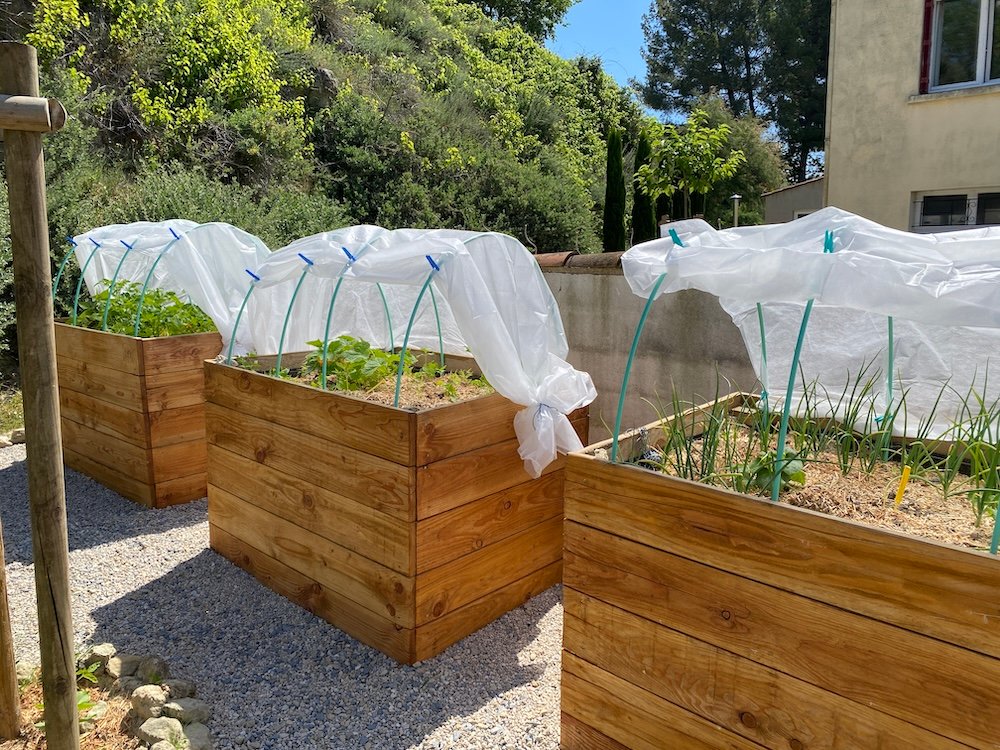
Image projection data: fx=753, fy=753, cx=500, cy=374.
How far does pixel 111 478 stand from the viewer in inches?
189

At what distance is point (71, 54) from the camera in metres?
8.96

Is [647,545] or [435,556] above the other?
[647,545]

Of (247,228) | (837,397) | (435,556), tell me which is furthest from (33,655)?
(247,228)

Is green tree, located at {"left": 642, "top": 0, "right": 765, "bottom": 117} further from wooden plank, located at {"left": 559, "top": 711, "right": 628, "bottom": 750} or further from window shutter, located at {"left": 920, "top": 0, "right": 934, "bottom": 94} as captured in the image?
wooden plank, located at {"left": 559, "top": 711, "right": 628, "bottom": 750}

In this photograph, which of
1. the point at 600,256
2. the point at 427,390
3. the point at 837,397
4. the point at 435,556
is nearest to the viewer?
the point at 837,397

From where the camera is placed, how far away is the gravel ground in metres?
2.57

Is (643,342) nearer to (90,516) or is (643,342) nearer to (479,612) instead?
(479,612)

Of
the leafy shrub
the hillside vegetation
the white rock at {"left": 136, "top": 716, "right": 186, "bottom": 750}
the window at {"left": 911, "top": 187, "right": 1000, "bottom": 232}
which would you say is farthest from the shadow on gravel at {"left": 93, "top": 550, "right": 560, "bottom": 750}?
the window at {"left": 911, "top": 187, "right": 1000, "bottom": 232}

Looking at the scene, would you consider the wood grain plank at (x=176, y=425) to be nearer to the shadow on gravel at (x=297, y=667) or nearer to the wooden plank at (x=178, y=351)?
the wooden plank at (x=178, y=351)

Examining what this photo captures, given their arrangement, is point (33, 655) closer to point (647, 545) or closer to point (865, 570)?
point (647, 545)

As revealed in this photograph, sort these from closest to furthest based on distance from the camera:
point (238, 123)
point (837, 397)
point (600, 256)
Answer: point (837, 397), point (600, 256), point (238, 123)

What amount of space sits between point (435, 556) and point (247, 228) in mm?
6739

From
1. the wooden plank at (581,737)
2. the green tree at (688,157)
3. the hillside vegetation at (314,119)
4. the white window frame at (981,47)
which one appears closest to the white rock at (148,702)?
the wooden plank at (581,737)

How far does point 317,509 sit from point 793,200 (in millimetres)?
17155
